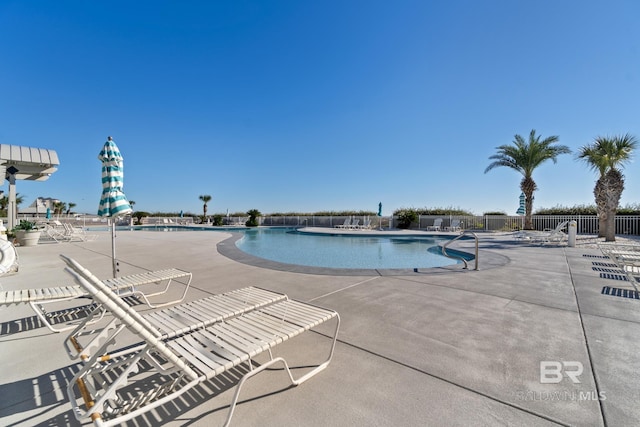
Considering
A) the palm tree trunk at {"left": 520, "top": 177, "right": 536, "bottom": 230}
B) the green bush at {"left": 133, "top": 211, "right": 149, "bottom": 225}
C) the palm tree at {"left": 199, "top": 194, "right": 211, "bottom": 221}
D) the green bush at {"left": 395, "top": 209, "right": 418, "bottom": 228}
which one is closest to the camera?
the palm tree trunk at {"left": 520, "top": 177, "right": 536, "bottom": 230}

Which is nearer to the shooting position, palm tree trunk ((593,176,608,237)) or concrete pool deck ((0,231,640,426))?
concrete pool deck ((0,231,640,426))

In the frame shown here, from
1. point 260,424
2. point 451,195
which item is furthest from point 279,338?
point 451,195

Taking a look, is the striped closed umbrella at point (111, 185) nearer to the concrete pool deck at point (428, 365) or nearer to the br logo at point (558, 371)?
the concrete pool deck at point (428, 365)

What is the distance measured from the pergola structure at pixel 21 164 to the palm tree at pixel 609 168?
23503 mm

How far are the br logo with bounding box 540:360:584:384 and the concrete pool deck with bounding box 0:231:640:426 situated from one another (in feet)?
0.06

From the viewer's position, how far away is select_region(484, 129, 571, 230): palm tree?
15820mm

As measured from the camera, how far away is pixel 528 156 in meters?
16.1

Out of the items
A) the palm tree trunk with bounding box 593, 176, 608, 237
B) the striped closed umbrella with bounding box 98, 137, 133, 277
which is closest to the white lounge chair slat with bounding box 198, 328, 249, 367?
the striped closed umbrella with bounding box 98, 137, 133, 277

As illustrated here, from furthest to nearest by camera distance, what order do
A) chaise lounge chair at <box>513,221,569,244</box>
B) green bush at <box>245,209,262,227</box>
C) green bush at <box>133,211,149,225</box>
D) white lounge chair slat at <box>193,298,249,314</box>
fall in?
1. green bush at <box>133,211,149,225</box>
2. green bush at <box>245,209,262,227</box>
3. chaise lounge chair at <box>513,221,569,244</box>
4. white lounge chair slat at <box>193,298,249,314</box>

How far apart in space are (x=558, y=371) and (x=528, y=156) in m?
18.4

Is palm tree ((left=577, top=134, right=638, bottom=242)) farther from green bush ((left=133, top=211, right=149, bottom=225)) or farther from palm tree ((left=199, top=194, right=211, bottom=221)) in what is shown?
green bush ((left=133, top=211, right=149, bottom=225))

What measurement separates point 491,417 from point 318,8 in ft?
49.1

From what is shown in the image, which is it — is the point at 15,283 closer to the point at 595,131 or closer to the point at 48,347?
the point at 48,347

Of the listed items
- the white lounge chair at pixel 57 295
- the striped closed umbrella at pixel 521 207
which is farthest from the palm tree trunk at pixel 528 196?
the white lounge chair at pixel 57 295
